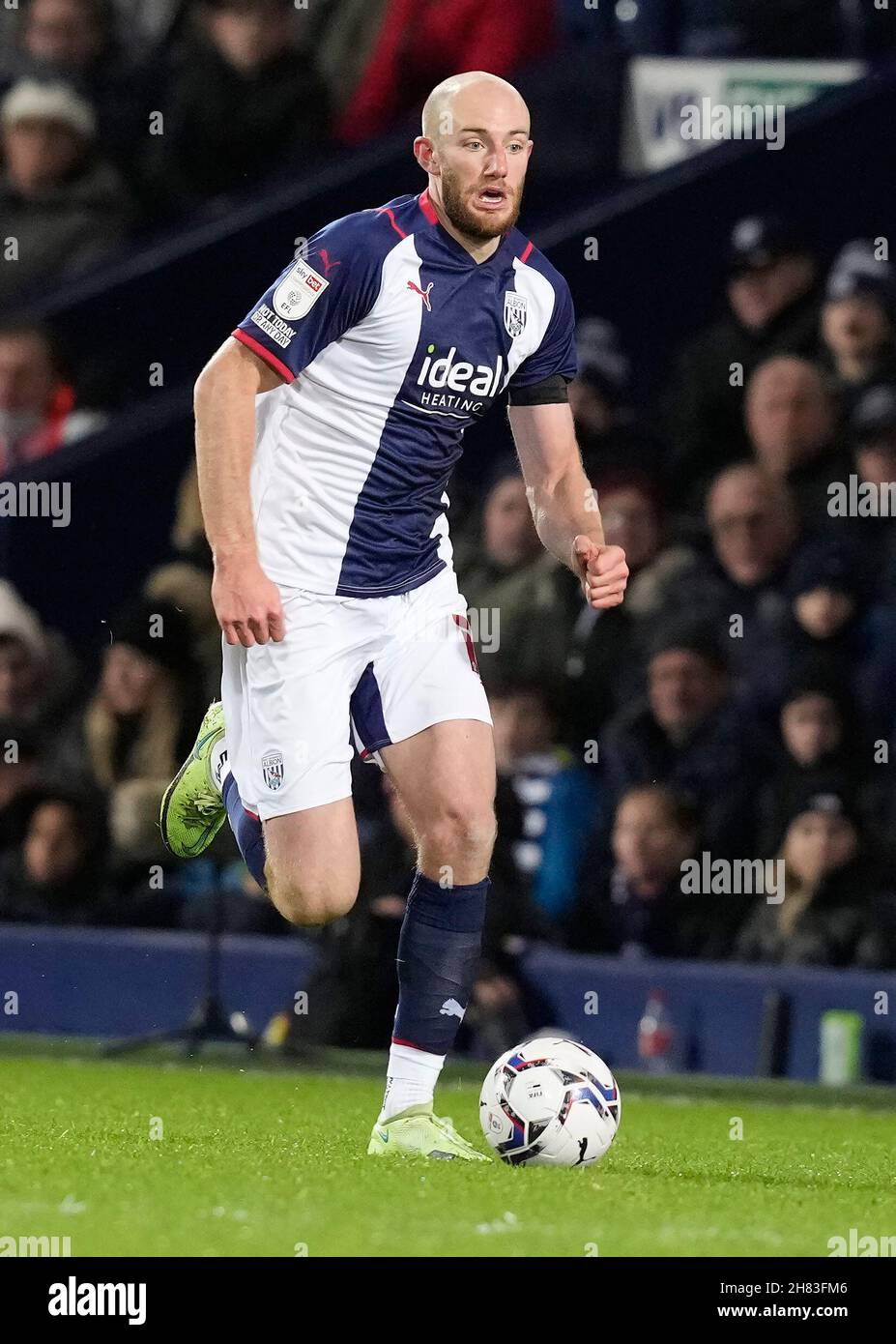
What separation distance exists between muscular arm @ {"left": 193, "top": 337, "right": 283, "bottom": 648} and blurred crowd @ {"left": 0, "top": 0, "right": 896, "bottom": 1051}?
3379 mm

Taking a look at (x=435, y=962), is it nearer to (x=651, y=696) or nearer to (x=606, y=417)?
(x=651, y=696)

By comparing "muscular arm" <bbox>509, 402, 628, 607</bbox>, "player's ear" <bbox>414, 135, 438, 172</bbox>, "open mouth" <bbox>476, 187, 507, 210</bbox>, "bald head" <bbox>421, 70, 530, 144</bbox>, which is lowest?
"muscular arm" <bbox>509, 402, 628, 607</bbox>

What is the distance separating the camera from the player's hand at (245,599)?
18.1 ft

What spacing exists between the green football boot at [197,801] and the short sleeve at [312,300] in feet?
4.36

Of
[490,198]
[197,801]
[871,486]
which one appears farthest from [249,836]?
[871,486]

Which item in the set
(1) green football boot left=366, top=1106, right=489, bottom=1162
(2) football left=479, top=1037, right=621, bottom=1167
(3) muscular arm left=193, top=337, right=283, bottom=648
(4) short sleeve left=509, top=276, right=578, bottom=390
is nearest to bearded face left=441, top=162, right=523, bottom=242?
(4) short sleeve left=509, top=276, right=578, bottom=390

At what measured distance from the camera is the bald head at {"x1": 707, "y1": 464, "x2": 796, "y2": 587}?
29.8ft

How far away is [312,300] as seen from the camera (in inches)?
219

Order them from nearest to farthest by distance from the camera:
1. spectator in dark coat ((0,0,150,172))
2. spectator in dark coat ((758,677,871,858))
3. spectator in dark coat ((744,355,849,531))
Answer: spectator in dark coat ((758,677,871,858)) < spectator in dark coat ((744,355,849,531)) < spectator in dark coat ((0,0,150,172))

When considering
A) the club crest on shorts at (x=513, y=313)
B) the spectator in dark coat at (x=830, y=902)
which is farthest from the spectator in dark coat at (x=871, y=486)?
the club crest on shorts at (x=513, y=313)

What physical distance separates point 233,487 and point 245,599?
263 mm

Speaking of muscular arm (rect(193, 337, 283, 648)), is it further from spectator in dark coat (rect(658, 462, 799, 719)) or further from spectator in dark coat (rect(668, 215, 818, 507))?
spectator in dark coat (rect(668, 215, 818, 507))

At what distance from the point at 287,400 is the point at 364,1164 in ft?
6.14

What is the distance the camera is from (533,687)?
9148mm
